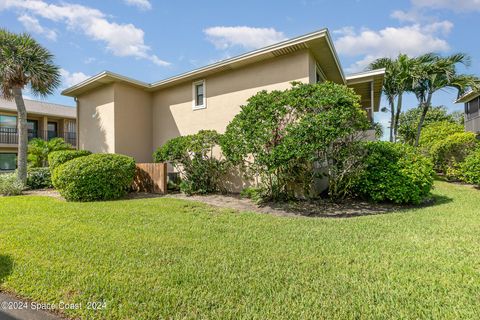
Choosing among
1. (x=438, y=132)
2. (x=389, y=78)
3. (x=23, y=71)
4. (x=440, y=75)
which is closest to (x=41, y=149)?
(x=23, y=71)

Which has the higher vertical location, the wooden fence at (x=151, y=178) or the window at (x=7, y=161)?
the window at (x=7, y=161)

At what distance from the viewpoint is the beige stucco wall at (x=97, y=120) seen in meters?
11.8

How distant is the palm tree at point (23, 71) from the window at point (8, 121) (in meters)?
12.5

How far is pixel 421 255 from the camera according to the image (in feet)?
12.0

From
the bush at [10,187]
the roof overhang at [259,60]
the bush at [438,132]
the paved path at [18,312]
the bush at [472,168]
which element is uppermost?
the roof overhang at [259,60]

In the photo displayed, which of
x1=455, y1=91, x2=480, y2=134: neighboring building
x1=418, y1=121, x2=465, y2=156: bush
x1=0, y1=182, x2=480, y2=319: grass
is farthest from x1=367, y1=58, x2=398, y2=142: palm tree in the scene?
x1=0, y1=182, x2=480, y2=319: grass

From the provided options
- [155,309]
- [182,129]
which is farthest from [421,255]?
[182,129]

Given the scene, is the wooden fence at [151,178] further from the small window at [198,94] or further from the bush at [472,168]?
the bush at [472,168]

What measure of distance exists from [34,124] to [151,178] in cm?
1972

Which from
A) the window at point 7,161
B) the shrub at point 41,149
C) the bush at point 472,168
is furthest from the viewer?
the window at point 7,161

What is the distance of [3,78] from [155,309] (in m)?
13.3

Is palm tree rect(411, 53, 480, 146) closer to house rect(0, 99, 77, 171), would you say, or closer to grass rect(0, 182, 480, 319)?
grass rect(0, 182, 480, 319)

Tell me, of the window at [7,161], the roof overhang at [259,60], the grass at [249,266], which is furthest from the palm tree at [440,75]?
the window at [7,161]

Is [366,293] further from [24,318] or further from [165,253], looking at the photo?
[24,318]
